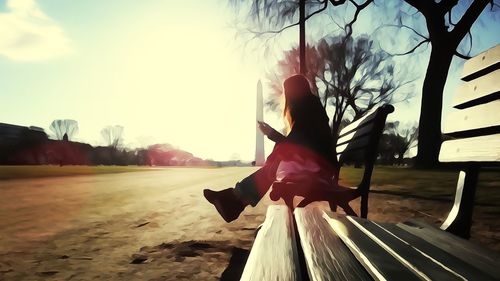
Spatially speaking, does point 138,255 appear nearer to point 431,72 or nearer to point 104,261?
point 104,261

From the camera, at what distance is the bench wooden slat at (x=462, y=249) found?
1244mm

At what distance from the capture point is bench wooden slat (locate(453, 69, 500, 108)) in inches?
68.4

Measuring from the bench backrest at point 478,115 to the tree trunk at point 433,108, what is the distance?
47.7 ft

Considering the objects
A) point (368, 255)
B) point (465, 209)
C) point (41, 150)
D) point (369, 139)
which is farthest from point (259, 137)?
point (368, 255)

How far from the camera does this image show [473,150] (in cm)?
188

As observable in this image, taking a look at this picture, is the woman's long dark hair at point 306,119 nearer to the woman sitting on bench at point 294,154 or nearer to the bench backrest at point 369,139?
the woman sitting on bench at point 294,154

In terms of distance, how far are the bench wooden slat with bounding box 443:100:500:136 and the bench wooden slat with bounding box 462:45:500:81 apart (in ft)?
0.49

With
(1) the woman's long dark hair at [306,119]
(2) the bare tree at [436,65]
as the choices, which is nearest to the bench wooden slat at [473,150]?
(1) the woman's long dark hair at [306,119]

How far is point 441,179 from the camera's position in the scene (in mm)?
11836

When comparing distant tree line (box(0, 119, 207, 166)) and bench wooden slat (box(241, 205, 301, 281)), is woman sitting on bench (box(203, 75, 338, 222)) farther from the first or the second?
distant tree line (box(0, 119, 207, 166))

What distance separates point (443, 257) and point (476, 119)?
792 mm

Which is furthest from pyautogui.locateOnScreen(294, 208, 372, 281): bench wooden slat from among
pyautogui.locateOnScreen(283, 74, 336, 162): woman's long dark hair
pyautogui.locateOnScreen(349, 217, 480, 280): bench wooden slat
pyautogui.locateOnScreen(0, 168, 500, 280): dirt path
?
pyautogui.locateOnScreen(283, 74, 336, 162): woman's long dark hair

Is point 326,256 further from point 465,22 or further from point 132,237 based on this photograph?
point 465,22

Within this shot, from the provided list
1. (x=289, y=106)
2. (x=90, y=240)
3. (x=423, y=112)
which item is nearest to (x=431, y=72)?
(x=423, y=112)
